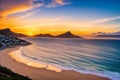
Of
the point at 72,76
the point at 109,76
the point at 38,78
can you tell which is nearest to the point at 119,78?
the point at 109,76

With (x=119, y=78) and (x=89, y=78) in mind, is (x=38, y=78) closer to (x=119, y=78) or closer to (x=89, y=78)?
(x=89, y=78)

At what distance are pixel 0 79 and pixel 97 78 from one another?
632 inches

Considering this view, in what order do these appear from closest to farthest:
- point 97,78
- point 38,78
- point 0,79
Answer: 1. point 0,79
2. point 38,78
3. point 97,78

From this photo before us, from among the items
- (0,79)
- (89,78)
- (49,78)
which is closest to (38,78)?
(49,78)

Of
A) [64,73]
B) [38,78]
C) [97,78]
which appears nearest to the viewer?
[38,78]

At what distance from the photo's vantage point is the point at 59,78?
26.6 metres

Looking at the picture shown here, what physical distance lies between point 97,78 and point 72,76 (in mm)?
3741

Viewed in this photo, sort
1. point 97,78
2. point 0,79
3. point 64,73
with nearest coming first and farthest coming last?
point 0,79 < point 97,78 < point 64,73

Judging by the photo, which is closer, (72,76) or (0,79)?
(0,79)

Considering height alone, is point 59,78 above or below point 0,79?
below

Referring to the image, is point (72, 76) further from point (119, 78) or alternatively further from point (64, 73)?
point (119, 78)

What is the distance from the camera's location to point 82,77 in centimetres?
2761

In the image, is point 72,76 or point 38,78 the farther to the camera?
point 72,76

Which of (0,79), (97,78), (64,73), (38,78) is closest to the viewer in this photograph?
(0,79)
